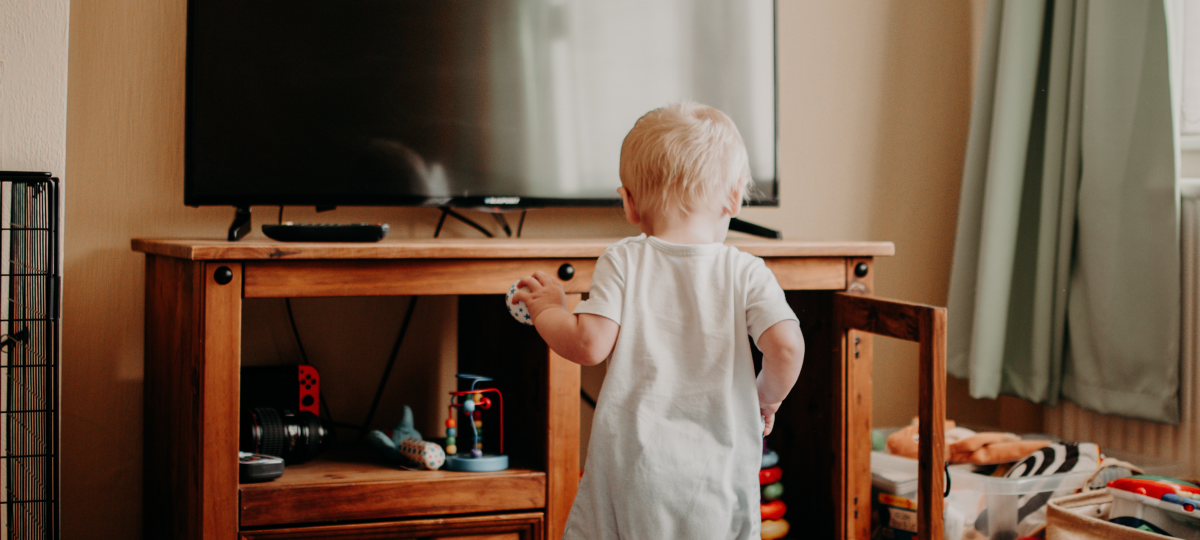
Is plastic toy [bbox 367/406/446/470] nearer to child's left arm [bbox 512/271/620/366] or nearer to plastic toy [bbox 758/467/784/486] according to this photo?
child's left arm [bbox 512/271/620/366]

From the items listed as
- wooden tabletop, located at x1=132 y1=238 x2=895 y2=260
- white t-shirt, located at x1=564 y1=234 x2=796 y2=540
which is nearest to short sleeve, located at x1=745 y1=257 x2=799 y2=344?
white t-shirt, located at x1=564 y1=234 x2=796 y2=540

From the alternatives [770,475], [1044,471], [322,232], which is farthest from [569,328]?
[1044,471]

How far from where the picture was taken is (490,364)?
5.59 ft

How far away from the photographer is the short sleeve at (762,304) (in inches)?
39.1

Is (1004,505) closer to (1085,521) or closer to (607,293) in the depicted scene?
(1085,521)

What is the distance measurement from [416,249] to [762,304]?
1.86 ft

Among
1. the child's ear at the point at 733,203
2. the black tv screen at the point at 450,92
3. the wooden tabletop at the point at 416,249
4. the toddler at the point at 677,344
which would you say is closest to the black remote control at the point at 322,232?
the wooden tabletop at the point at 416,249

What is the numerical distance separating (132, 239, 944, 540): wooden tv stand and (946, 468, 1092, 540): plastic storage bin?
21 cm

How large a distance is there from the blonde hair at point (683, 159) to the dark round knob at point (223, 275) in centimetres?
60

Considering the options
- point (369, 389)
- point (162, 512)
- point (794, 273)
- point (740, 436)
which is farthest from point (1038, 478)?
point (162, 512)

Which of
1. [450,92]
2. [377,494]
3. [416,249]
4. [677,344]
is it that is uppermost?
[450,92]

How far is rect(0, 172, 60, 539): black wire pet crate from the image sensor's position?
1.39 metres

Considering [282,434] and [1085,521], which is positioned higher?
[282,434]

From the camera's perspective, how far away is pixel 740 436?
1.03 meters
